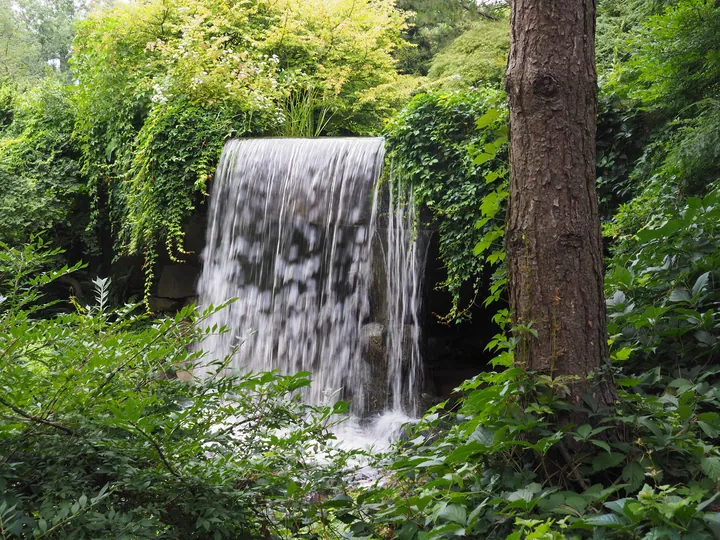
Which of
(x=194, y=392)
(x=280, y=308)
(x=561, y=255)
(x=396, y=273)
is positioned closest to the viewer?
(x=561, y=255)

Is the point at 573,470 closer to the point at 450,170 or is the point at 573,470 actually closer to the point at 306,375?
the point at 306,375

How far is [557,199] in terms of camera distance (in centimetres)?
204

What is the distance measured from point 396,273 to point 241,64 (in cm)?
425

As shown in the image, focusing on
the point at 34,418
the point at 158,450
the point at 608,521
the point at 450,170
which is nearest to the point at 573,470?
the point at 608,521

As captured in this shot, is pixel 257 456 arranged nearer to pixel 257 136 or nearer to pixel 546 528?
pixel 546 528

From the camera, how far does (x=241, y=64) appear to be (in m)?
8.71

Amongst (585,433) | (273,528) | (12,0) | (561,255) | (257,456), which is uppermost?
(12,0)

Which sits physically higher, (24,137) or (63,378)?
(24,137)

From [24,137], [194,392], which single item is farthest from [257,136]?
[194,392]

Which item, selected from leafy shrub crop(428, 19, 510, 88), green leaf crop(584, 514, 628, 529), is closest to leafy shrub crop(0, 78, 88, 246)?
leafy shrub crop(428, 19, 510, 88)

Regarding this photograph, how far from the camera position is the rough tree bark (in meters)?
1.99

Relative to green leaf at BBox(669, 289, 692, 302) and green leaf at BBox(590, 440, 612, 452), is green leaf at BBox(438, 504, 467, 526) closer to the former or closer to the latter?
green leaf at BBox(590, 440, 612, 452)

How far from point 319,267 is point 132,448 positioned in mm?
5054

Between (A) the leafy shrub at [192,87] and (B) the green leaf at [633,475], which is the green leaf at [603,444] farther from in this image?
(A) the leafy shrub at [192,87]
